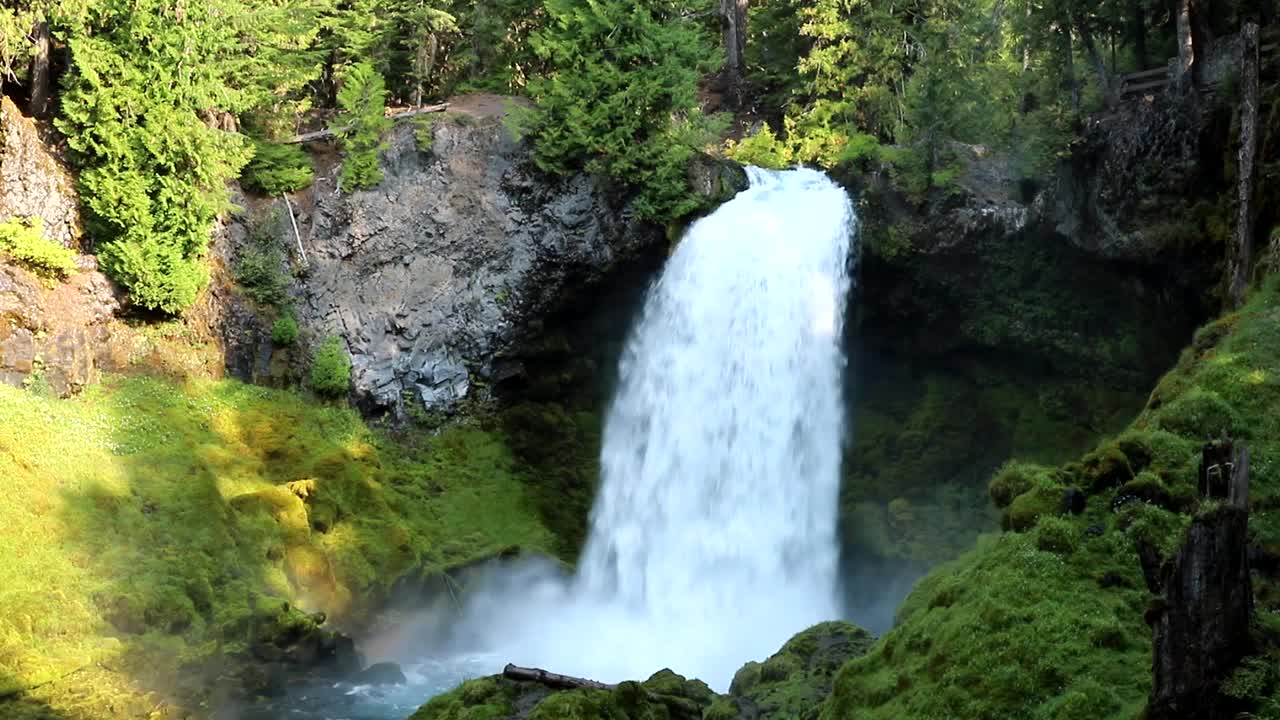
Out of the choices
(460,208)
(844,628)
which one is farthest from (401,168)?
(844,628)

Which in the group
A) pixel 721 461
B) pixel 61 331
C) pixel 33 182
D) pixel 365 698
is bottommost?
pixel 365 698

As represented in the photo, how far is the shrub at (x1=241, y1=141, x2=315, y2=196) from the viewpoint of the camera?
24.8 meters

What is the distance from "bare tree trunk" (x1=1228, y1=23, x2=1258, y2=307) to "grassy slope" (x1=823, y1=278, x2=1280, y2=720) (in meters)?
4.02

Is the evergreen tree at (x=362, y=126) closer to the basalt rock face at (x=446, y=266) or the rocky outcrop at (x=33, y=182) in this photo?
the basalt rock face at (x=446, y=266)

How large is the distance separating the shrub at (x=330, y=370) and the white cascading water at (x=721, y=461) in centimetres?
625

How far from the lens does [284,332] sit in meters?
23.6

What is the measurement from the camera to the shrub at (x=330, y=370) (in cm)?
2358

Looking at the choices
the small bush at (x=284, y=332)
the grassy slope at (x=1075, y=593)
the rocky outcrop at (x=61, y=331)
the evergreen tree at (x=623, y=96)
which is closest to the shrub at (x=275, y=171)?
the small bush at (x=284, y=332)

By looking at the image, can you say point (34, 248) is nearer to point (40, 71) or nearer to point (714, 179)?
point (40, 71)

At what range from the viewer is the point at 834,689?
34.7ft

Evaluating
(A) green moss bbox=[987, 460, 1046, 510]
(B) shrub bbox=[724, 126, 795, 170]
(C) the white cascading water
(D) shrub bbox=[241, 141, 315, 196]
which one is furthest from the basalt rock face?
(A) green moss bbox=[987, 460, 1046, 510]

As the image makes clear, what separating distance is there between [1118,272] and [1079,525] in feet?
40.9

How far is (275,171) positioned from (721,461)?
43.4ft

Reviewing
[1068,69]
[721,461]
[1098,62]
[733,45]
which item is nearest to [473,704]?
[721,461]
